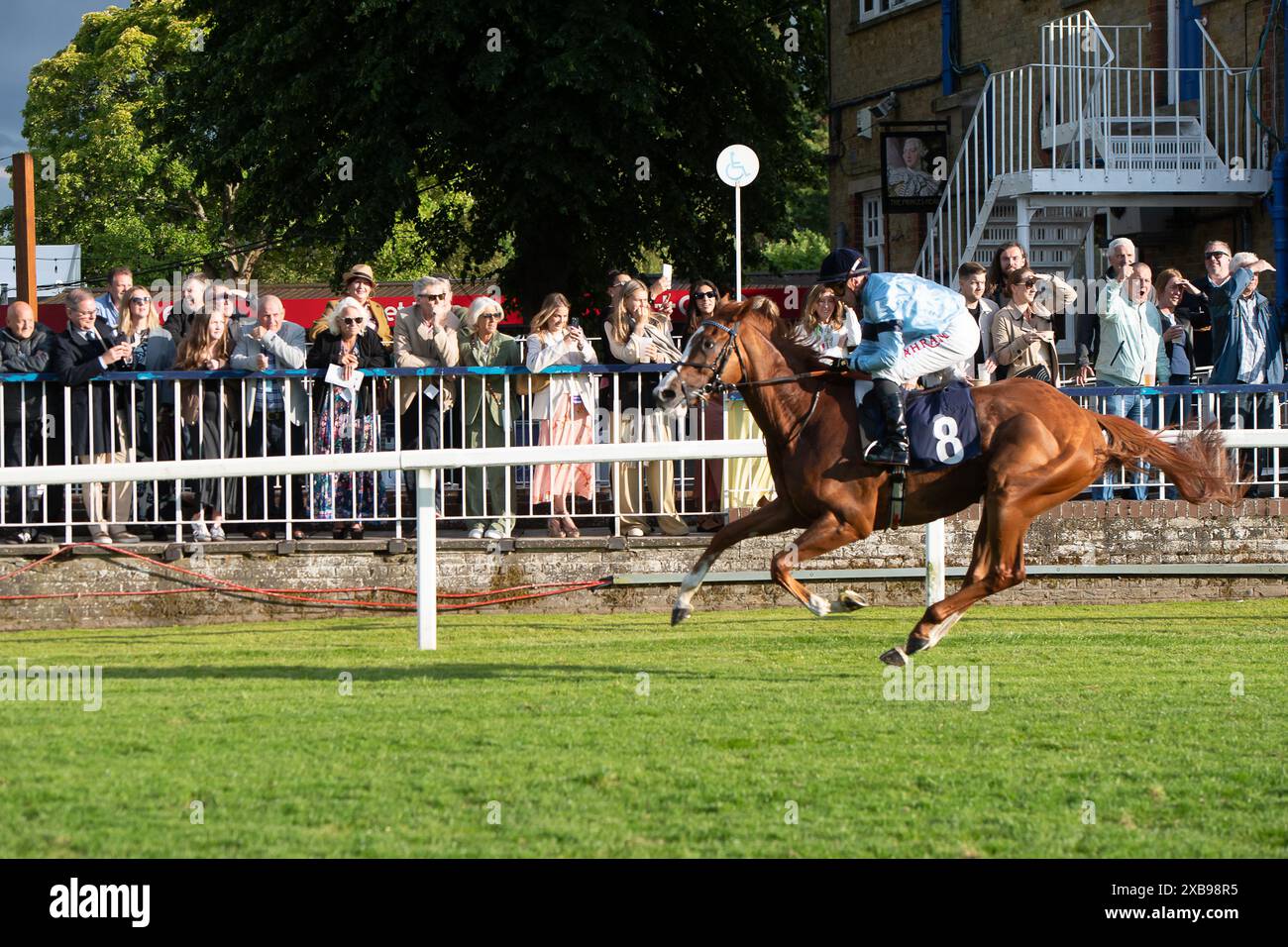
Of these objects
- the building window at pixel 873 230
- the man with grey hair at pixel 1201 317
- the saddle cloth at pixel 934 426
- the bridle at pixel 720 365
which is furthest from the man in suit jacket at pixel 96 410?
the building window at pixel 873 230

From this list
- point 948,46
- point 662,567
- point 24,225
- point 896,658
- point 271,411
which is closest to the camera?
point 896,658

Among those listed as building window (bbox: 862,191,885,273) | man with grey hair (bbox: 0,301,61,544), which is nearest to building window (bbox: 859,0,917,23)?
building window (bbox: 862,191,885,273)

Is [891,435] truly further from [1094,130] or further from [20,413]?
[1094,130]

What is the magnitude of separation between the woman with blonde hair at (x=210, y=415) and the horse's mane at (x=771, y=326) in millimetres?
4706

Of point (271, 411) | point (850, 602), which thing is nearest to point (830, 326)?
point (850, 602)

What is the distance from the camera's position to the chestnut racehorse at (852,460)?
29.9 ft

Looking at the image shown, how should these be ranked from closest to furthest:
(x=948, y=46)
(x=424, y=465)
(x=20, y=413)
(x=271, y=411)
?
(x=424, y=465)
(x=20, y=413)
(x=271, y=411)
(x=948, y=46)

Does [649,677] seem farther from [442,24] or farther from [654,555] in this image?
[442,24]

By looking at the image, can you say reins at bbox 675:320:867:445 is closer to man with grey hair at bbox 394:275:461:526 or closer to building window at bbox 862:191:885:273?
man with grey hair at bbox 394:275:461:526

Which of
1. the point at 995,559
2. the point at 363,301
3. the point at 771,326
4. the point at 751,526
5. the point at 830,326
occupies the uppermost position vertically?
the point at 363,301

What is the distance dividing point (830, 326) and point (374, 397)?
3479 millimetres

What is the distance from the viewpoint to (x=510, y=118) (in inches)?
868

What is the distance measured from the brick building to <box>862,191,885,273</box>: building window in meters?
2.34

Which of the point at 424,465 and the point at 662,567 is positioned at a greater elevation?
the point at 424,465
